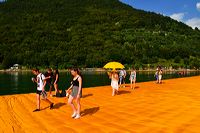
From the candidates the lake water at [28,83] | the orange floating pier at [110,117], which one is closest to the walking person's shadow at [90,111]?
the orange floating pier at [110,117]

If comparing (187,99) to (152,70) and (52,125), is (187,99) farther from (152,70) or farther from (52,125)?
(152,70)

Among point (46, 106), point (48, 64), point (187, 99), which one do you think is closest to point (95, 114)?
point (46, 106)

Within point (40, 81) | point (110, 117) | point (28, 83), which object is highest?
point (40, 81)

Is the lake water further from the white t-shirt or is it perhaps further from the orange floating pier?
the white t-shirt

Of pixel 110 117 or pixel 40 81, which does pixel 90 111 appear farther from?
pixel 40 81

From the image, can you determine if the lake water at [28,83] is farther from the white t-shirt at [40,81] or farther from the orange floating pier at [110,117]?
the white t-shirt at [40,81]

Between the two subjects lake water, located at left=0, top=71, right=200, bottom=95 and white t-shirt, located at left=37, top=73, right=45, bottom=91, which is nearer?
white t-shirt, located at left=37, top=73, right=45, bottom=91

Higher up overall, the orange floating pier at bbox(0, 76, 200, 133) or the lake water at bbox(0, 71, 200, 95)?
the orange floating pier at bbox(0, 76, 200, 133)

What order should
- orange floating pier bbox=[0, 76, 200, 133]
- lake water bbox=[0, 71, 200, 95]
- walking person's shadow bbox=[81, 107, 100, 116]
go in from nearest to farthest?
orange floating pier bbox=[0, 76, 200, 133] → walking person's shadow bbox=[81, 107, 100, 116] → lake water bbox=[0, 71, 200, 95]

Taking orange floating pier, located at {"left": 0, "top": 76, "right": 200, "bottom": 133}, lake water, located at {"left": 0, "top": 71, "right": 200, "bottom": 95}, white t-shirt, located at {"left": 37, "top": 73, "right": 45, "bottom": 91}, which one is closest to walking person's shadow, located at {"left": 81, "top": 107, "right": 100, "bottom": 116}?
orange floating pier, located at {"left": 0, "top": 76, "right": 200, "bottom": 133}

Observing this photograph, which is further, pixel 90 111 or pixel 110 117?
pixel 90 111

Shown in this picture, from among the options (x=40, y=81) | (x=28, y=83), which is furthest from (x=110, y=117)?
(x=28, y=83)

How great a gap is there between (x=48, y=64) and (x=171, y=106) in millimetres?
175563

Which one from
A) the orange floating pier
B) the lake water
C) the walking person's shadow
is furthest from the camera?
the lake water
